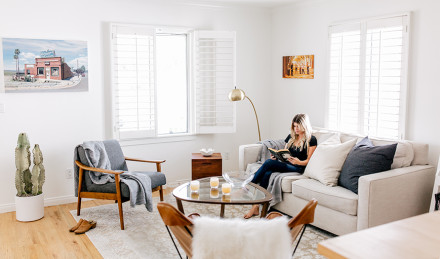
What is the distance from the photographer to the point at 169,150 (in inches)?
230

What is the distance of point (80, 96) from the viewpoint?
514 cm

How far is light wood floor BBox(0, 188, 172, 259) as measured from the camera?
376 centimetres

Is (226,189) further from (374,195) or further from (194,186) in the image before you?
(374,195)

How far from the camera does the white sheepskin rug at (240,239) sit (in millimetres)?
2203

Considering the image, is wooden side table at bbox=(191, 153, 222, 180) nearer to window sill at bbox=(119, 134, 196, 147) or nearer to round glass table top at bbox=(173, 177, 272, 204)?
window sill at bbox=(119, 134, 196, 147)

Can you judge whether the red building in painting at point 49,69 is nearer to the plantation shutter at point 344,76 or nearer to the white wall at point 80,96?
the white wall at point 80,96

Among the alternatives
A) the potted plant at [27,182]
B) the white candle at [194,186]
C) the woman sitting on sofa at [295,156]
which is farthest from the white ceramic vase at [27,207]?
the woman sitting on sofa at [295,156]

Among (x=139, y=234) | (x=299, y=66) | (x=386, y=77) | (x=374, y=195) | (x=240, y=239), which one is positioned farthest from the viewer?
(x=299, y=66)

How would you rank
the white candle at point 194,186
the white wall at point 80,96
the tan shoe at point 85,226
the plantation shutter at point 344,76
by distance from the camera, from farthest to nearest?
the plantation shutter at point 344,76 < the white wall at point 80,96 < the tan shoe at point 85,226 < the white candle at point 194,186

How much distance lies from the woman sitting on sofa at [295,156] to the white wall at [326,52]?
724 millimetres

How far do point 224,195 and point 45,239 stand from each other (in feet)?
5.53

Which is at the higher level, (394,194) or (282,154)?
(282,154)

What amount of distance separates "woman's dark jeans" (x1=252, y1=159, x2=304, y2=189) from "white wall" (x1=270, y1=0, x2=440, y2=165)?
1.09 meters

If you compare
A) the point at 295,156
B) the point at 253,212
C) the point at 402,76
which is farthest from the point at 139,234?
the point at 402,76
